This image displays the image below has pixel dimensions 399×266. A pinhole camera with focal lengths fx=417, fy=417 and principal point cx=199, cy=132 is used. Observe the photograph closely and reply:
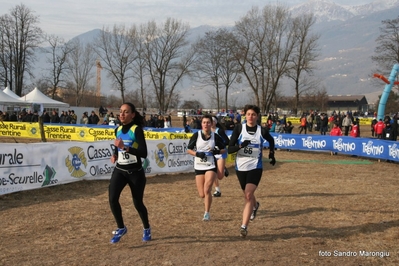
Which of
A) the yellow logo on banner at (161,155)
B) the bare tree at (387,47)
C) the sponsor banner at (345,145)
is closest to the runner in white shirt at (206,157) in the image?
the yellow logo on banner at (161,155)

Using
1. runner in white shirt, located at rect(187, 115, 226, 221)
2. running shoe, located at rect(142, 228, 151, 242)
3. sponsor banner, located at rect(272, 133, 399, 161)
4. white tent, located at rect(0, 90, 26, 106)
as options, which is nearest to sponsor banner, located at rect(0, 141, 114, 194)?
runner in white shirt, located at rect(187, 115, 226, 221)

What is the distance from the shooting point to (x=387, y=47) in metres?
45.9

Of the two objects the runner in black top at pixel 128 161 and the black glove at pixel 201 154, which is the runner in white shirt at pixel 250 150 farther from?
the runner in black top at pixel 128 161

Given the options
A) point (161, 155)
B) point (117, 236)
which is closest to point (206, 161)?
point (117, 236)

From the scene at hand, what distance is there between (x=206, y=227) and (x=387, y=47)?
149 ft

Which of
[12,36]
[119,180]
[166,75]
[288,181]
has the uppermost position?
[12,36]

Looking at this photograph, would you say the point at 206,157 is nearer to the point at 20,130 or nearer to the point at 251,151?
the point at 251,151

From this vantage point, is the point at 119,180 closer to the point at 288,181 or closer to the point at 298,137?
the point at 288,181

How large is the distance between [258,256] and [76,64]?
242 feet

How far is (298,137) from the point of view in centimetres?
2264

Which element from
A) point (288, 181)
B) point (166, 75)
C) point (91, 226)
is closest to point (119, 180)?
point (91, 226)

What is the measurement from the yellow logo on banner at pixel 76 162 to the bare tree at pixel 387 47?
41.2 metres

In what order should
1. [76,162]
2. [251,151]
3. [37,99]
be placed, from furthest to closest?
[37,99] < [76,162] < [251,151]

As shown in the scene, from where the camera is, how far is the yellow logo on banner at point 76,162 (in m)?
11.1
